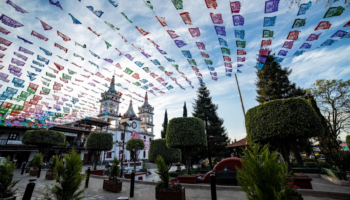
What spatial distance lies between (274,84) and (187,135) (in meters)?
17.0

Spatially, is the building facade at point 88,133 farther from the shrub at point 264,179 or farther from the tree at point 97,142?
the shrub at point 264,179

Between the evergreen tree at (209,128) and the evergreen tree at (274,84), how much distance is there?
6995 mm

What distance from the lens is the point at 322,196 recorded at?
19.4 feet

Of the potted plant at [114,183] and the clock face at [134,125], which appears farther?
the clock face at [134,125]

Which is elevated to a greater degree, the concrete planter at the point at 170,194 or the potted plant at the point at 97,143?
the potted plant at the point at 97,143

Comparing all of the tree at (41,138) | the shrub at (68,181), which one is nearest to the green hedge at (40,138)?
the tree at (41,138)

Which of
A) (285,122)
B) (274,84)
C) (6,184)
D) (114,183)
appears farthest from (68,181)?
(274,84)

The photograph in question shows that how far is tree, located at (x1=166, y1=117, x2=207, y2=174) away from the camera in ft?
34.7

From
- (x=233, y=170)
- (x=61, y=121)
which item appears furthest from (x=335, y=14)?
(x=61, y=121)

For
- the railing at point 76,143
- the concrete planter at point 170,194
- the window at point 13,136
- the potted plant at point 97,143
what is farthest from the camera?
the railing at point 76,143

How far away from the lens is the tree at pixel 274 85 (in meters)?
19.8

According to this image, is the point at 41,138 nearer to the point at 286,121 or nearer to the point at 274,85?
the point at 286,121

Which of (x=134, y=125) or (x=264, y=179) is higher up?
(x=134, y=125)

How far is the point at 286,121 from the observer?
24.7 ft
